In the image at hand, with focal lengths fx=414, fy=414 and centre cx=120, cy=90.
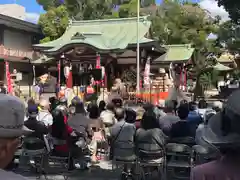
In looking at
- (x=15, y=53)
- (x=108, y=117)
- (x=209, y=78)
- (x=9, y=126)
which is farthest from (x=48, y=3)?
(x=9, y=126)

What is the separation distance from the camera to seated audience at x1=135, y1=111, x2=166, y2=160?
256 inches

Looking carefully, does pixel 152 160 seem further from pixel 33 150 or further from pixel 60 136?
pixel 33 150

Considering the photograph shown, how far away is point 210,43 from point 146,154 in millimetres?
28681

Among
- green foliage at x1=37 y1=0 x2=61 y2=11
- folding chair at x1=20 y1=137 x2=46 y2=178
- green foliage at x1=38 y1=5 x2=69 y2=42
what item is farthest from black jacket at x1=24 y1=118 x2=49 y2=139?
green foliage at x1=37 y1=0 x2=61 y2=11

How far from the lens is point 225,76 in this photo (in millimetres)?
37031

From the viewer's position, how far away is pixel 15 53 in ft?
98.6

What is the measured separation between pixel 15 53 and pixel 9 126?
29.3 meters

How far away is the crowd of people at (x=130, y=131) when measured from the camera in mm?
1803

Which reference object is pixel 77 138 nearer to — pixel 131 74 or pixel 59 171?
pixel 59 171

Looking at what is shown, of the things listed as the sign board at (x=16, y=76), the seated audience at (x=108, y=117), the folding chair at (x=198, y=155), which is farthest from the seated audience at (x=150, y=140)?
the sign board at (x=16, y=76)

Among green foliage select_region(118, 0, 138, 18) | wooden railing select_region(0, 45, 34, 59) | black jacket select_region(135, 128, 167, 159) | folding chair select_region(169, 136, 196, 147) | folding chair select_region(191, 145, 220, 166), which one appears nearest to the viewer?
folding chair select_region(191, 145, 220, 166)

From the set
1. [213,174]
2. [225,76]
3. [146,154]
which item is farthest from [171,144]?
[225,76]

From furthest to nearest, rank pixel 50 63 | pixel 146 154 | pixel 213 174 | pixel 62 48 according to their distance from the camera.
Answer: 1. pixel 50 63
2. pixel 62 48
3. pixel 146 154
4. pixel 213 174

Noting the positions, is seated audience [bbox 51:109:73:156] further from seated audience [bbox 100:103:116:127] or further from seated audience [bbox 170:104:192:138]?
seated audience [bbox 170:104:192:138]
